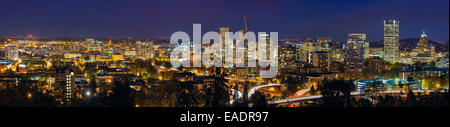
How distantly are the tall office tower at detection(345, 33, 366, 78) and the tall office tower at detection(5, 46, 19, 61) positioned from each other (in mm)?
17195

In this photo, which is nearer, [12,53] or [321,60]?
[321,60]

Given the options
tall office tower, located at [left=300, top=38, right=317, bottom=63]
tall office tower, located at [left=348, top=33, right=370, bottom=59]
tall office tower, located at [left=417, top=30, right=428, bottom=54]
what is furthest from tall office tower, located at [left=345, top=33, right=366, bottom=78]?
tall office tower, located at [left=417, top=30, right=428, bottom=54]

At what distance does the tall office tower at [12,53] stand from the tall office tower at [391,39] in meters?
21.4

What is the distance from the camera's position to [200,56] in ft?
66.1

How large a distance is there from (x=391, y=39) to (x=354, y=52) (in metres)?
3.93

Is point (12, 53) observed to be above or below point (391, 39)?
below

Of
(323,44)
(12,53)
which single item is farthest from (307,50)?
(12,53)

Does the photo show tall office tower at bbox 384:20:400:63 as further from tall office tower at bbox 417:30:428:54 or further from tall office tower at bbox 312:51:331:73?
tall office tower at bbox 312:51:331:73

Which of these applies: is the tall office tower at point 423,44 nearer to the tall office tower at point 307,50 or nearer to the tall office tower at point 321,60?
the tall office tower at point 321,60

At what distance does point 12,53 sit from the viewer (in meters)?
20.0

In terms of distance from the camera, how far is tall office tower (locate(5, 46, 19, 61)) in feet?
63.0

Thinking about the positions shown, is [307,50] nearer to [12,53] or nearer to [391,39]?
[391,39]

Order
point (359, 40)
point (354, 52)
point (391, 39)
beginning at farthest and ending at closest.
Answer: point (391, 39), point (359, 40), point (354, 52)
